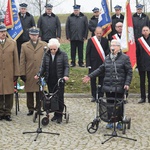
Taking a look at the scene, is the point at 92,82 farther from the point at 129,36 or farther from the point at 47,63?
the point at 47,63

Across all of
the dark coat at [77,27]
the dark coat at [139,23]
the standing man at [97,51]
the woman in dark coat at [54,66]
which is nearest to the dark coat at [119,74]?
the woman in dark coat at [54,66]

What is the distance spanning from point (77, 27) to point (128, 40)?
3667 millimetres

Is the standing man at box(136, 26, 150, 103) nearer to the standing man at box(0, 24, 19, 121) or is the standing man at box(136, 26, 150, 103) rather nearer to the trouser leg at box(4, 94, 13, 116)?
the standing man at box(0, 24, 19, 121)

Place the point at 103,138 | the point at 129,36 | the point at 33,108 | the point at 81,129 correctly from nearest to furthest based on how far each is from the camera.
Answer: the point at 103,138 < the point at 81,129 < the point at 33,108 < the point at 129,36

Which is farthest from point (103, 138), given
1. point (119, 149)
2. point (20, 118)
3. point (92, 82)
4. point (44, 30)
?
point (44, 30)

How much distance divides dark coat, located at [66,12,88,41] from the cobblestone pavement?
4326 millimetres

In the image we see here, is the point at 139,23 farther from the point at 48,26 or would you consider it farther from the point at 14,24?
the point at 14,24

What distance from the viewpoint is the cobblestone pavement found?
7.64 meters

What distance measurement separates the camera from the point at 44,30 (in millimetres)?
14312

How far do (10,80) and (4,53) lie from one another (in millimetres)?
657

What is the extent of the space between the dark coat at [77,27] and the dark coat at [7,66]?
17.0 feet

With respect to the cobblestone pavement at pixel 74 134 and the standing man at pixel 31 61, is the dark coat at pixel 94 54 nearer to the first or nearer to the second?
the cobblestone pavement at pixel 74 134

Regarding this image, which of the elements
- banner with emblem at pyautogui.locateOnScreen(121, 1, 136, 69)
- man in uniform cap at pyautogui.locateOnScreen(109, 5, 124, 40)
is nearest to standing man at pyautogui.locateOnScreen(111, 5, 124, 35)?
man in uniform cap at pyautogui.locateOnScreen(109, 5, 124, 40)

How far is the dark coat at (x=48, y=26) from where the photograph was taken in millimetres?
14250
